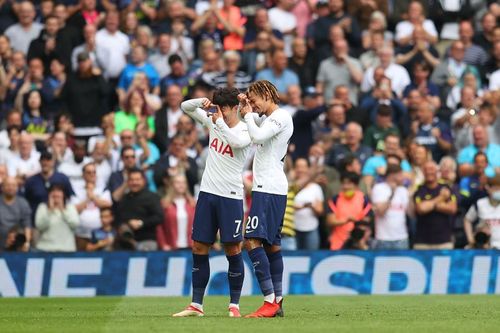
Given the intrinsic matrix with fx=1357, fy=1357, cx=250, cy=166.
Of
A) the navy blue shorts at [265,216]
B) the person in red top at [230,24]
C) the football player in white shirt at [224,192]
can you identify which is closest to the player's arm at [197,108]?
the football player in white shirt at [224,192]

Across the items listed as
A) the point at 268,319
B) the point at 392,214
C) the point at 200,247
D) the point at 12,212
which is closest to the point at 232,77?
the point at 392,214

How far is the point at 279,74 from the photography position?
25.7 meters

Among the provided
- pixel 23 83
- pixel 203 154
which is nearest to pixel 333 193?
pixel 203 154

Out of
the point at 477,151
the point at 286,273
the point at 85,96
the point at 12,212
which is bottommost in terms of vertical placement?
the point at 286,273

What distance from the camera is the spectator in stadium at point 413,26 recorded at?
27500 millimetres

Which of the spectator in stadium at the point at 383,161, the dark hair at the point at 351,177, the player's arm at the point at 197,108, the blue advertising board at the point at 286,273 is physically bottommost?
the blue advertising board at the point at 286,273

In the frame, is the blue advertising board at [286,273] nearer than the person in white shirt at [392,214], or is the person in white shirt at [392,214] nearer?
the blue advertising board at [286,273]

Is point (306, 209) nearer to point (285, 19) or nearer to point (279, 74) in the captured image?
point (279, 74)

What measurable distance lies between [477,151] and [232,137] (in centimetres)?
1080

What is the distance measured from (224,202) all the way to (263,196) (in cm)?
45

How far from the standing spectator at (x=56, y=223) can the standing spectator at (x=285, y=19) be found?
23.0ft

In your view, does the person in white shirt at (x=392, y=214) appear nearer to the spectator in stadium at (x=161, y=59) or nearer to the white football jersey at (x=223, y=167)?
the spectator in stadium at (x=161, y=59)

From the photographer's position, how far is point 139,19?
28.1 m

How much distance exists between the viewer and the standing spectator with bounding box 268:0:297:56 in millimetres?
27438
